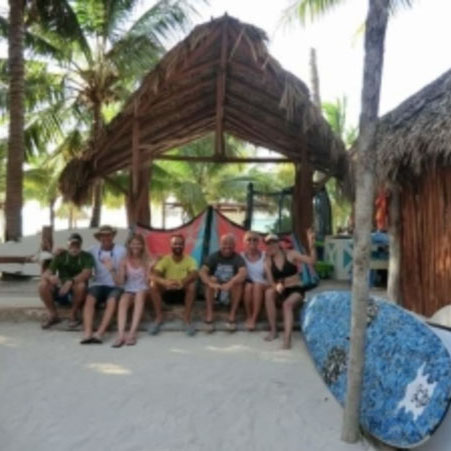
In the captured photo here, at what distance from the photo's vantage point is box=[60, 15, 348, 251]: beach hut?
746 centimetres

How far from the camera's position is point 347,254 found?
11.9 meters

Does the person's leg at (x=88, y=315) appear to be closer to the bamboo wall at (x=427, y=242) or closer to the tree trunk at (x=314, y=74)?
the bamboo wall at (x=427, y=242)

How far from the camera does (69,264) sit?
6.50m

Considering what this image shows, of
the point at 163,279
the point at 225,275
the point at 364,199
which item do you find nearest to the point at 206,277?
the point at 225,275

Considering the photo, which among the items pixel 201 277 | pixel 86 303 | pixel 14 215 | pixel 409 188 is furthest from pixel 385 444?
pixel 14 215

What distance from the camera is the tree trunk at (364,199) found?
12.0 ft

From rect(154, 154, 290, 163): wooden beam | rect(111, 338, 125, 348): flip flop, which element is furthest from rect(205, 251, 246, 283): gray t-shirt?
rect(154, 154, 290, 163): wooden beam

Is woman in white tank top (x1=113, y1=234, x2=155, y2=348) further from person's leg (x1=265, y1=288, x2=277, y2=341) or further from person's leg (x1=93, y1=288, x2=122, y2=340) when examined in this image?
person's leg (x1=265, y1=288, x2=277, y2=341)

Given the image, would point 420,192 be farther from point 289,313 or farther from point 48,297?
point 48,297

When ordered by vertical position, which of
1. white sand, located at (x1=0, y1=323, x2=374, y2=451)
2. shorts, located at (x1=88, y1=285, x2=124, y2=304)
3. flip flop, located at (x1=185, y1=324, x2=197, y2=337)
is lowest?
white sand, located at (x1=0, y1=323, x2=374, y2=451)

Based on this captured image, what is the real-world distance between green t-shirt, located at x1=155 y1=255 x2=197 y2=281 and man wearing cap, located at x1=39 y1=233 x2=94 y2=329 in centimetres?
82

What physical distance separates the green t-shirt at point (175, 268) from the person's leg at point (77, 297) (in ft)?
2.89

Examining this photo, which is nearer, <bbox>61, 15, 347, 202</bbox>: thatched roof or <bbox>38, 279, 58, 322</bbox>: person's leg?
<bbox>38, 279, 58, 322</bbox>: person's leg

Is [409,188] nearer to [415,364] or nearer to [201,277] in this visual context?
[201,277]
